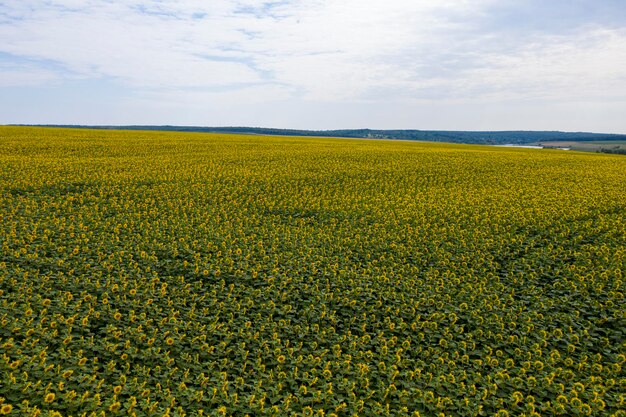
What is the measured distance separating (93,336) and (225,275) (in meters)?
3.63

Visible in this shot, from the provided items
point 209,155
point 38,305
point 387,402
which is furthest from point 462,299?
point 209,155

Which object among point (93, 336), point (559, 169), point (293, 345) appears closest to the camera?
point (93, 336)

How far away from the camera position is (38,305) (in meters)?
8.59

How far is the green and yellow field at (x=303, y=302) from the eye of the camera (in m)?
6.66

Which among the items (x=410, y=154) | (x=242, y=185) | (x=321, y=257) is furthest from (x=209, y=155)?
(x=321, y=257)

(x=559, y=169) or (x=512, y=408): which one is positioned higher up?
(x=559, y=169)

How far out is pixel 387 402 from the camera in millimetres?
6711

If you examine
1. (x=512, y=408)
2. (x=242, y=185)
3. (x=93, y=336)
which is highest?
(x=242, y=185)

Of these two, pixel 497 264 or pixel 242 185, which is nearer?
pixel 497 264

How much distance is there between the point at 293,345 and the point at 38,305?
17.0ft

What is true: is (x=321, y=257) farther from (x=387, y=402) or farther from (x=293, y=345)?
(x=387, y=402)

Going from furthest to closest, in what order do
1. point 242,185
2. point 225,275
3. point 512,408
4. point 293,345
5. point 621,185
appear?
point 621,185 → point 242,185 → point 225,275 → point 293,345 → point 512,408

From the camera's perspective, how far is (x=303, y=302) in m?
9.73

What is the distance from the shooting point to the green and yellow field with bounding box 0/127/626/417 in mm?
6664
